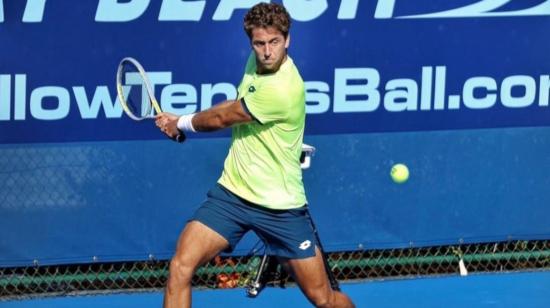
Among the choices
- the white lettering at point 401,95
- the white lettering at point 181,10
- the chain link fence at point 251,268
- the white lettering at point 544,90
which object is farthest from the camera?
the white lettering at point 544,90

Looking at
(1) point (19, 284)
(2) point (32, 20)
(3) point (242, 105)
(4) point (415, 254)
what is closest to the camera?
(3) point (242, 105)

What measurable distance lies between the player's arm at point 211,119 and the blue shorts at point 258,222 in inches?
13.5

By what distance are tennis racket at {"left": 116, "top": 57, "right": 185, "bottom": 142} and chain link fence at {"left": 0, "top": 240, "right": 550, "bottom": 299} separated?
4.35 feet

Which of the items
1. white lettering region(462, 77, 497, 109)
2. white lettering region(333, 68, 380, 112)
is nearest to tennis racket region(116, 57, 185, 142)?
white lettering region(333, 68, 380, 112)

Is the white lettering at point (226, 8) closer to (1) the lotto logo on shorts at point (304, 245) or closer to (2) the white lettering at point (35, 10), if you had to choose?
(2) the white lettering at point (35, 10)

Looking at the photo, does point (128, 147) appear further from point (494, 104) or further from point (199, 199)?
point (494, 104)

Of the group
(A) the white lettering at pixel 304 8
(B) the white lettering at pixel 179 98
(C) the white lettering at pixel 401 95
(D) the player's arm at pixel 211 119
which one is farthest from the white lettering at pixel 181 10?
(D) the player's arm at pixel 211 119

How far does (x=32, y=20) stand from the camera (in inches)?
264

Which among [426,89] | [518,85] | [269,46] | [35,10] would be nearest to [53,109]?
[35,10]

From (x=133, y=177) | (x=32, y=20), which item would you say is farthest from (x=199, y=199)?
(x=32, y=20)

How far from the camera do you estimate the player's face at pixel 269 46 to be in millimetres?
5324

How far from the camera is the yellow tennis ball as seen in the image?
737 centimetres

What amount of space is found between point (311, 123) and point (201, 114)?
1812 millimetres

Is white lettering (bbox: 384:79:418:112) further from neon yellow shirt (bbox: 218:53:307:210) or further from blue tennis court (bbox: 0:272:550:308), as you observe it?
neon yellow shirt (bbox: 218:53:307:210)
